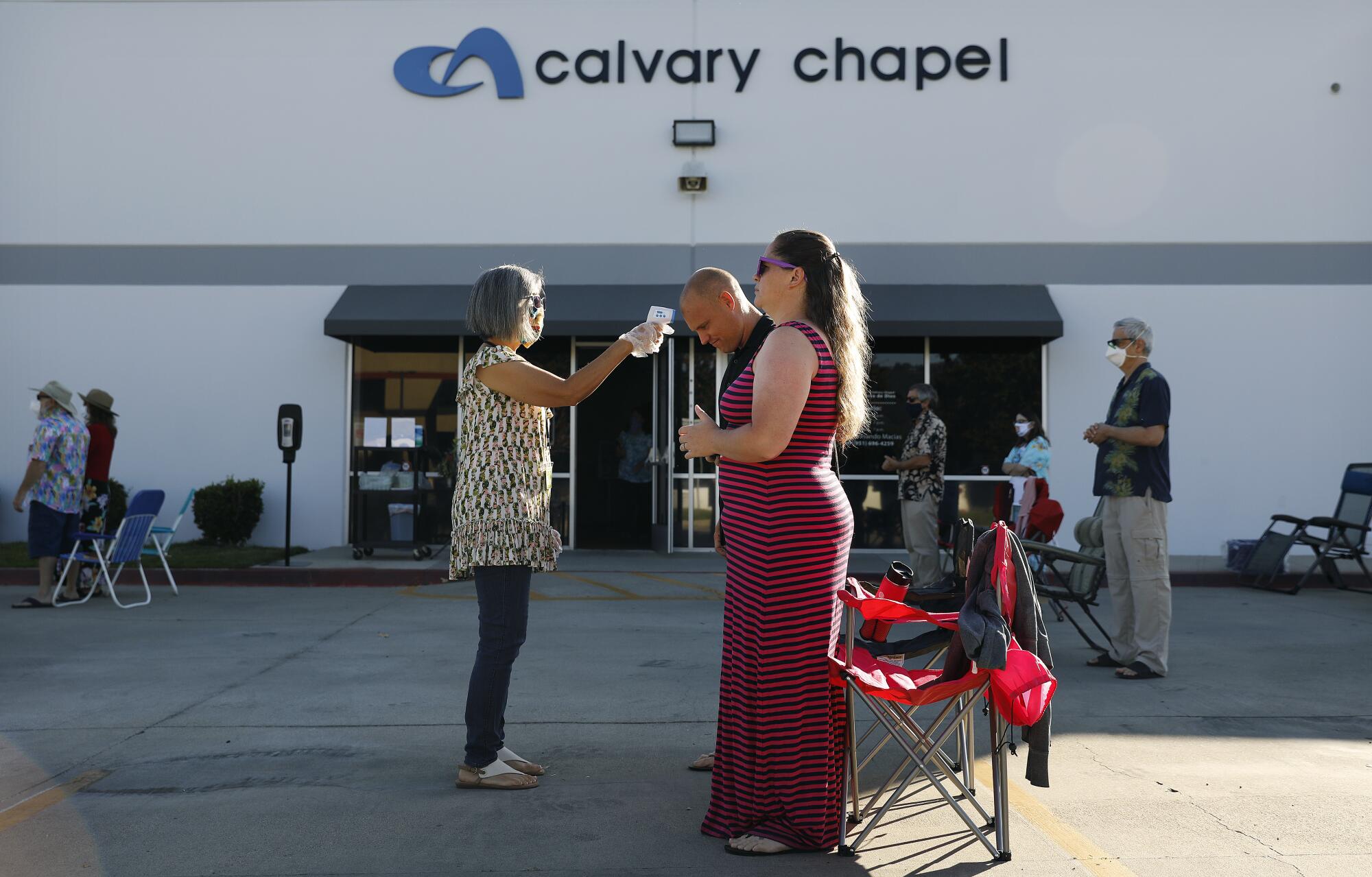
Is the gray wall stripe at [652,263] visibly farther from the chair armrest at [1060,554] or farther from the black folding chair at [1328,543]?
the chair armrest at [1060,554]

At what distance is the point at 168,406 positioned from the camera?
14.2 m

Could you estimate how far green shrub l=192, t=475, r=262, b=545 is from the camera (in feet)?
44.5

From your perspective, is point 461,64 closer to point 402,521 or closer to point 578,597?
point 402,521

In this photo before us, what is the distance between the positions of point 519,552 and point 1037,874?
2078mm

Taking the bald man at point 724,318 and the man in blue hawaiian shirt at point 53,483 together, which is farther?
the man in blue hawaiian shirt at point 53,483

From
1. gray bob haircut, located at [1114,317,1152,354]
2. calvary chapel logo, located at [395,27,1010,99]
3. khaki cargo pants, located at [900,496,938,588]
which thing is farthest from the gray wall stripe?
gray bob haircut, located at [1114,317,1152,354]

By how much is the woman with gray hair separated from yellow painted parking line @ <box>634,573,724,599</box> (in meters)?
6.07

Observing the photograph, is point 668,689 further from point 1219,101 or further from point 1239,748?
point 1219,101

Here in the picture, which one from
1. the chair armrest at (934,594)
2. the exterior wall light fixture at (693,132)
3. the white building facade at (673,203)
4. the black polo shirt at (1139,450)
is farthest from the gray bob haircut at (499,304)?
the exterior wall light fixture at (693,132)

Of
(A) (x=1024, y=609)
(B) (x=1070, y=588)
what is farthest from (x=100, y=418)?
(A) (x=1024, y=609)

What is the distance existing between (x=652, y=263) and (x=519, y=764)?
34.0 feet

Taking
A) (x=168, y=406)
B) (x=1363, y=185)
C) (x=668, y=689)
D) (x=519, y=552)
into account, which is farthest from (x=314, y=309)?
(x=1363, y=185)

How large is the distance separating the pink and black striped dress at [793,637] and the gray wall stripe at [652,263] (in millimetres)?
10686

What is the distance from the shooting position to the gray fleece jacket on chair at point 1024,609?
350 cm
